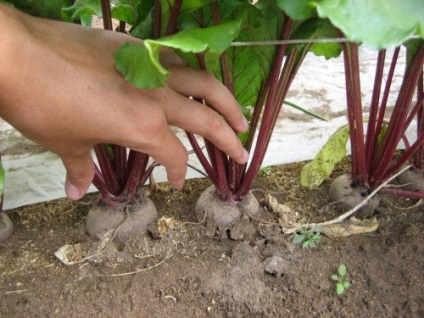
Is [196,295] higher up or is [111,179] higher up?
[111,179]

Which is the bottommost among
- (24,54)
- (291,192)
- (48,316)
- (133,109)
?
(48,316)

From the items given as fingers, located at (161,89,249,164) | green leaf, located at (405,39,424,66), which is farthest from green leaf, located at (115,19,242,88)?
green leaf, located at (405,39,424,66)

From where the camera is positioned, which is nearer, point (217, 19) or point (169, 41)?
point (169, 41)

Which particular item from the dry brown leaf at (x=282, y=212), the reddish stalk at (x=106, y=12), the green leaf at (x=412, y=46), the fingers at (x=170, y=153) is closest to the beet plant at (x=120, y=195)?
the reddish stalk at (x=106, y=12)

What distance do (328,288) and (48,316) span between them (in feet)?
2.28

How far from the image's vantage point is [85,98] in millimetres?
836

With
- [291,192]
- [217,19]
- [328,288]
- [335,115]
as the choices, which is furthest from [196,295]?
[335,115]

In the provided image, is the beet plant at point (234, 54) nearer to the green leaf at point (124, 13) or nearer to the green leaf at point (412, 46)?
the green leaf at point (124, 13)

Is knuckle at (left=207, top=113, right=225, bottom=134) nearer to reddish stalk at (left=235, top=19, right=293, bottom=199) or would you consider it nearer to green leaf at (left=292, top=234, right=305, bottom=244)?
reddish stalk at (left=235, top=19, right=293, bottom=199)

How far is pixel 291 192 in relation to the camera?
1609 mm

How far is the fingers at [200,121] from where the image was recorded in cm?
99

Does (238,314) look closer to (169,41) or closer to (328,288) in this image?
(328,288)

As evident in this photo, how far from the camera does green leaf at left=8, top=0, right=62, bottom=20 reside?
3.58 feet

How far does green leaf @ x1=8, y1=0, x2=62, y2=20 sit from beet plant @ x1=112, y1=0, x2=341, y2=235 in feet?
0.63
